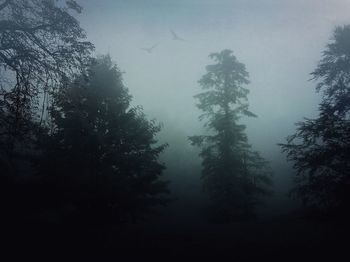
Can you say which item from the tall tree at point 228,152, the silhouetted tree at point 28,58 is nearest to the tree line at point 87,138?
the silhouetted tree at point 28,58

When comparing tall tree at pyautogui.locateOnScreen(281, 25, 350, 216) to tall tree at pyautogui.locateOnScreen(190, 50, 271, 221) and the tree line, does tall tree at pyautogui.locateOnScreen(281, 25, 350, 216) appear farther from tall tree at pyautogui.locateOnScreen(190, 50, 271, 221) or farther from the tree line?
tall tree at pyautogui.locateOnScreen(190, 50, 271, 221)

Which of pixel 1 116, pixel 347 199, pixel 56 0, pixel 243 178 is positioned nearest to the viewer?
pixel 1 116

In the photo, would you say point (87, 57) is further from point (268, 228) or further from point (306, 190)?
point (268, 228)

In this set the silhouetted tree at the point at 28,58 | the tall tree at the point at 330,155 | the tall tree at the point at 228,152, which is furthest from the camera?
the tall tree at the point at 228,152

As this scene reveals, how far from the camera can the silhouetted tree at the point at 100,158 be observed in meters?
15.9

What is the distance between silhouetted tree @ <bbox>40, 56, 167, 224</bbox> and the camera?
15898 mm

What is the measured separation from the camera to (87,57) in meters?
9.91

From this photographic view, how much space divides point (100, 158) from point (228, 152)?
41.6 feet

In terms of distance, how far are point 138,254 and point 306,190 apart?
25.5 ft

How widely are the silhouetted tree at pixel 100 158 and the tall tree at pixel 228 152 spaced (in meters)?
8.97

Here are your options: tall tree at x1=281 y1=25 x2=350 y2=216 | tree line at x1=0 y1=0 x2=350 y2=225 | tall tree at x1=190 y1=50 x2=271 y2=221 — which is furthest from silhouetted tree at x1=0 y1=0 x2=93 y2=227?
tall tree at x1=190 y1=50 x2=271 y2=221

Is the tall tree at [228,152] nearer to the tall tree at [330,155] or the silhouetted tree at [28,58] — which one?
the tall tree at [330,155]

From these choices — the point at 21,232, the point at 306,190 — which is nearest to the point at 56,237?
the point at 21,232

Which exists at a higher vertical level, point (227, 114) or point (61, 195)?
point (227, 114)
